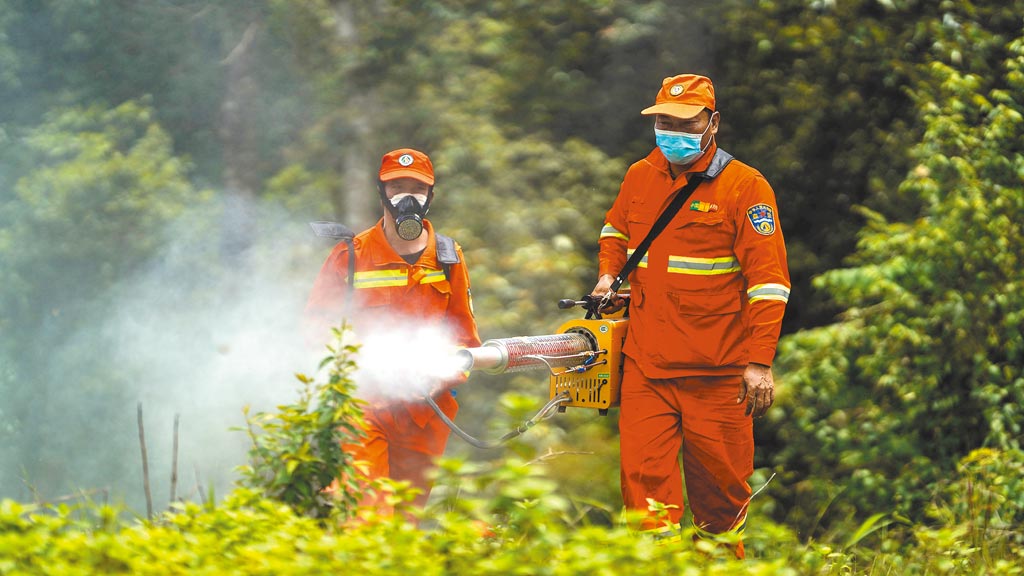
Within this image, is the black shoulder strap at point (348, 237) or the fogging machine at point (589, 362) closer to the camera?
the fogging machine at point (589, 362)

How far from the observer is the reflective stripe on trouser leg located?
486 centimetres

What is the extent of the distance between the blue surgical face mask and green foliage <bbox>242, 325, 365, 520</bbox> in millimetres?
1664

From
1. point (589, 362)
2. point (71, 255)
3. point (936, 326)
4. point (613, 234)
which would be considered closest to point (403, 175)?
point (613, 234)

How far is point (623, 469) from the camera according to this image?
495 centimetres

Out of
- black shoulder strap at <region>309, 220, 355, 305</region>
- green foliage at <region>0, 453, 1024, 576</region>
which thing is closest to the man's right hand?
black shoulder strap at <region>309, 220, 355, 305</region>

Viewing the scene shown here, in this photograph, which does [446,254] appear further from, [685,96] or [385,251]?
[685,96]

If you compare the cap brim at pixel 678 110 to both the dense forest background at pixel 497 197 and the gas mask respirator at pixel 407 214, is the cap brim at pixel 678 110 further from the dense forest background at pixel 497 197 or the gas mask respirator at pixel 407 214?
the dense forest background at pixel 497 197

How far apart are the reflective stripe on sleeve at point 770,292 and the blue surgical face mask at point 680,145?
590 mm

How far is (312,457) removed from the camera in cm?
373

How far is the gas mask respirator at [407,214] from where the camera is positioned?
5188 millimetres

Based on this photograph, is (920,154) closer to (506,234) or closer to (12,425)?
(506,234)

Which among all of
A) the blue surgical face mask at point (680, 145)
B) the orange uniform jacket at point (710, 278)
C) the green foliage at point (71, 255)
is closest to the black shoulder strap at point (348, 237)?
the orange uniform jacket at point (710, 278)

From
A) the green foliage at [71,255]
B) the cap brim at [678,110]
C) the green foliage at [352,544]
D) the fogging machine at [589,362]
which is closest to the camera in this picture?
the green foliage at [352,544]

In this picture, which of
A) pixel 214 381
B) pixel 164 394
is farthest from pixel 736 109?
pixel 164 394
